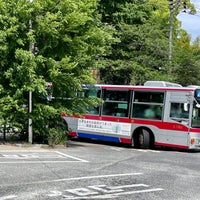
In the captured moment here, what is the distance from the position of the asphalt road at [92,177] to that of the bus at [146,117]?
12.0 feet

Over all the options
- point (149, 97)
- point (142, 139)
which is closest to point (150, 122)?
point (142, 139)

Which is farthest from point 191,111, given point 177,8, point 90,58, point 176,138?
point 177,8

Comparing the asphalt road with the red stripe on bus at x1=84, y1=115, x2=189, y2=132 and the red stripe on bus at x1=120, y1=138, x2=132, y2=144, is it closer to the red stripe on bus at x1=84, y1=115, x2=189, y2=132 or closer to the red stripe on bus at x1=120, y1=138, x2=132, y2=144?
the red stripe on bus at x1=84, y1=115, x2=189, y2=132

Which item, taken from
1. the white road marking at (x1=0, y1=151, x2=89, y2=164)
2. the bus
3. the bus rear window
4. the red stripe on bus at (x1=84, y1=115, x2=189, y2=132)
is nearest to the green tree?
the bus

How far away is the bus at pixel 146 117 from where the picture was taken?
18703 millimetres

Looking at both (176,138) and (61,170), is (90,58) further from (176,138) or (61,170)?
(61,170)

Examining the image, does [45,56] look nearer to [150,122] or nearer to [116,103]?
[116,103]

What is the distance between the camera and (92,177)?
10383 millimetres

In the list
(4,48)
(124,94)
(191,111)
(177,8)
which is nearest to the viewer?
(4,48)

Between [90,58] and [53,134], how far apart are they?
3.34 meters

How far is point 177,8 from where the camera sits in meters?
37.0

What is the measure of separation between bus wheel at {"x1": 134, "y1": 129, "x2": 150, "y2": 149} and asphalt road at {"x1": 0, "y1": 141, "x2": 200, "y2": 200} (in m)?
4.38

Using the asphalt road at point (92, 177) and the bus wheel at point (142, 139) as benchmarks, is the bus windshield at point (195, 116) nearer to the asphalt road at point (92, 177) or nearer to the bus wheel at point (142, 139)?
the bus wheel at point (142, 139)

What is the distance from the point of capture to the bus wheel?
19672 mm
